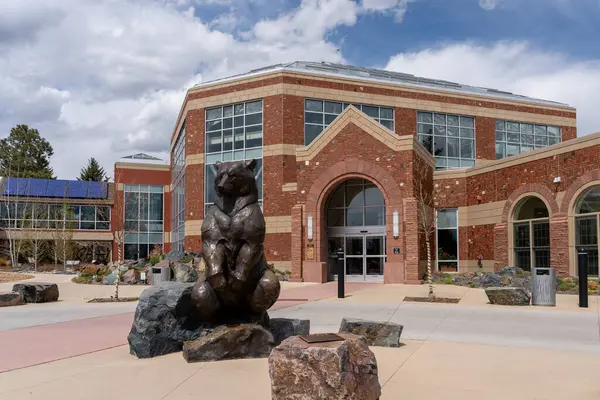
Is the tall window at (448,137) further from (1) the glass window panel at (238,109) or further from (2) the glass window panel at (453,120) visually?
(1) the glass window panel at (238,109)

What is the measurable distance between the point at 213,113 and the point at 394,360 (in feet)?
81.3

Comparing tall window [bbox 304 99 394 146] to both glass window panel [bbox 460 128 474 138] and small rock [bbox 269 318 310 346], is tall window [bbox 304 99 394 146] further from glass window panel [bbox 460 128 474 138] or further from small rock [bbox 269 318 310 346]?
small rock [bbox 269 318 310 346]

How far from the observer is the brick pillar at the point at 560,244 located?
1964 cm

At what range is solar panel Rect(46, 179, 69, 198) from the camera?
4721 centimetres

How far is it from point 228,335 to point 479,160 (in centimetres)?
2866

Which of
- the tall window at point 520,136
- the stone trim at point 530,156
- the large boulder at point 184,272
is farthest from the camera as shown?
the tall window at point 520,136

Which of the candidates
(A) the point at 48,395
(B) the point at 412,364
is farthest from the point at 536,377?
(A) the point at 48,395

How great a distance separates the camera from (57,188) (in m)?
47.8

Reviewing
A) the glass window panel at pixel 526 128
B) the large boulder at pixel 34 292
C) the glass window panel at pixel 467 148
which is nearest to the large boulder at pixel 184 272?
the large boulder at pixel 34 292

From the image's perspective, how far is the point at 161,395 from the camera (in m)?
5.38

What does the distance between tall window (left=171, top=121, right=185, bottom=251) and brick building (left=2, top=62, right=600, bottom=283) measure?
8.6 inches

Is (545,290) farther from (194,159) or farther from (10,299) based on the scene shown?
(194,159)

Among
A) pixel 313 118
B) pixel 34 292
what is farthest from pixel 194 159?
pixel 34 292

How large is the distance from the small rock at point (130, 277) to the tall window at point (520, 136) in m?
22.8
